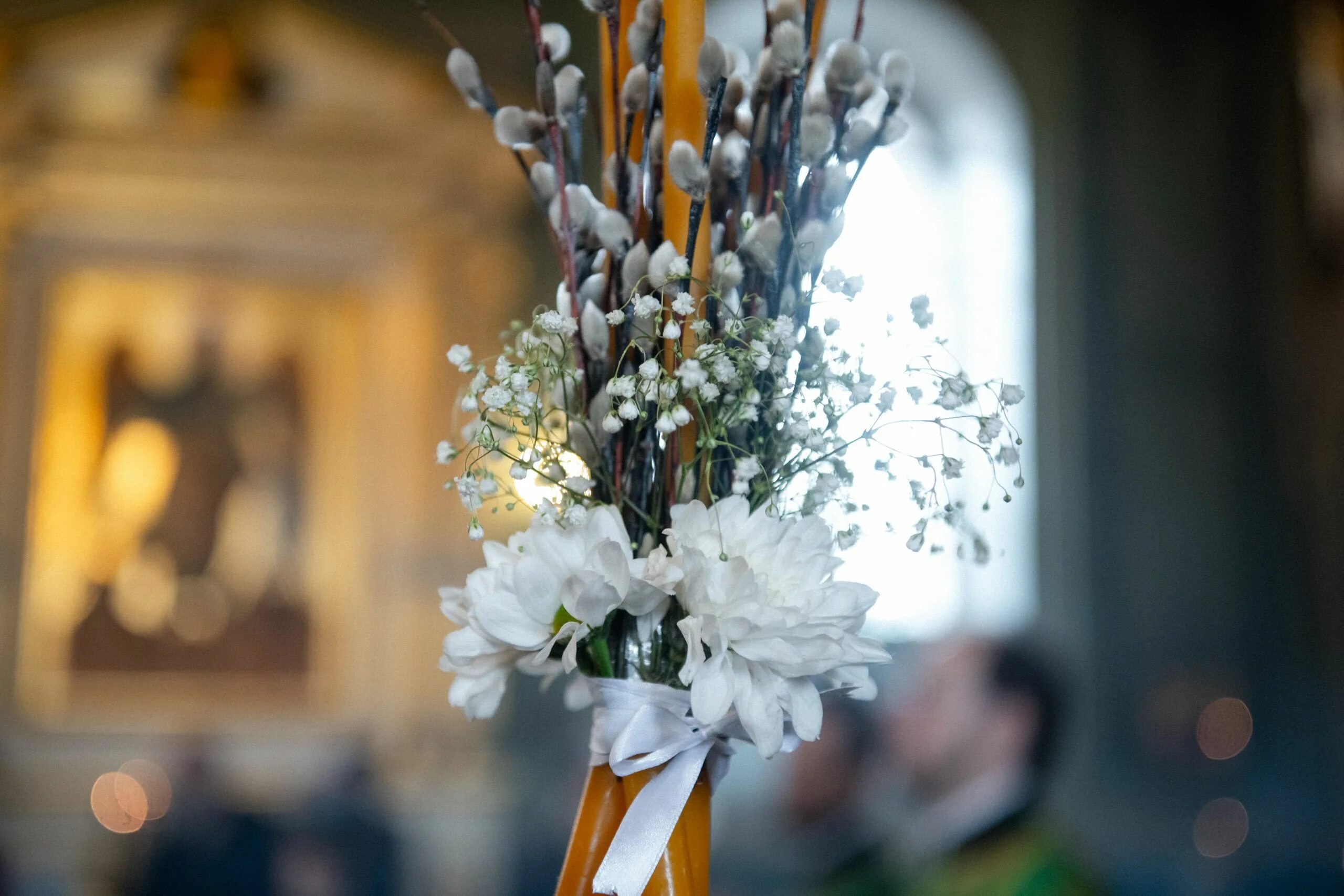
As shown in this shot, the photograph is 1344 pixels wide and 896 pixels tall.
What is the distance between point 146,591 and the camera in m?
6.33

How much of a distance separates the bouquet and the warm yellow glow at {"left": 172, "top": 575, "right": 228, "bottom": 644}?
5.63 metres

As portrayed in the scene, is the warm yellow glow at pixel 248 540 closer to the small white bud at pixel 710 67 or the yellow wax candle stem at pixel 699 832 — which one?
the yellow wax candle stem at pixel 699 832

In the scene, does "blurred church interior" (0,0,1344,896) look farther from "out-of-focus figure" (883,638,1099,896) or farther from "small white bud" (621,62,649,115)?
"small white bud" (621,62,649,115)

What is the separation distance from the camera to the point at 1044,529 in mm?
6508

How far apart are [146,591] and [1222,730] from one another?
5.48m

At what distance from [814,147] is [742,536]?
34 centimetres

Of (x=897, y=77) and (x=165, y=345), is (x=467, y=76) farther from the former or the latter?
(x=165, y=345)

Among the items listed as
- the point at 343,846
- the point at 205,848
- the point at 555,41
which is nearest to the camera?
the point at 555,41

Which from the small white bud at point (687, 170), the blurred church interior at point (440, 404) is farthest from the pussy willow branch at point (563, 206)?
the blurred church interior at point (440, 404)

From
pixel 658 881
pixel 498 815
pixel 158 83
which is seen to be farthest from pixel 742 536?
pixel 158 83

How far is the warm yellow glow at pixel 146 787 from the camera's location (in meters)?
5.81

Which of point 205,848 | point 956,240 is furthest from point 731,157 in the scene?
point 956,240

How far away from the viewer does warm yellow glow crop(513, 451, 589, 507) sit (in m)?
1.10

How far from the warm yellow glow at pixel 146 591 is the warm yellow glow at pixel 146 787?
692 mm
